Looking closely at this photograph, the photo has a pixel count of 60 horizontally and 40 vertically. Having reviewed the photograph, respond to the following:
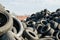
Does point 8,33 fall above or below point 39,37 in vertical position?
above

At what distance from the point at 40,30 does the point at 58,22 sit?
104cm

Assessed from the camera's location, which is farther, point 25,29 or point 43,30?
point 43,30

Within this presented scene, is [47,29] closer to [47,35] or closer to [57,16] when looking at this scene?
[47,35]

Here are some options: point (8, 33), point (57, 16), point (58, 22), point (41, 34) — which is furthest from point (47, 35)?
point (8, 33)

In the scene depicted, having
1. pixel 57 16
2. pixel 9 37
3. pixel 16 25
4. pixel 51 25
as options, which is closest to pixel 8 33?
pixel 9 37

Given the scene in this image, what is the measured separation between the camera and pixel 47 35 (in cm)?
945

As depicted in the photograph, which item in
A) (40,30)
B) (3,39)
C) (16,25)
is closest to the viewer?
(3,39)

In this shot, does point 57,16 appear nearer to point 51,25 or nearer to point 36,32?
point 51,25

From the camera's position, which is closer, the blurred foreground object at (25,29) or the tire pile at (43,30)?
the blurred foreground object at (25,29)

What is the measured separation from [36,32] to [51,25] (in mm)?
929

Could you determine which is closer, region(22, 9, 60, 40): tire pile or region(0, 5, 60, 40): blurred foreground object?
region(0, 5, 60, 40): blurred foreground object

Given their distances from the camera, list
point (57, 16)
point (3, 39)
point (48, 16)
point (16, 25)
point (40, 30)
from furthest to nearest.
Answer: point (48, 16)
point (57, 16)
point (40, 30)
point (16, 25)
point (3, 39)

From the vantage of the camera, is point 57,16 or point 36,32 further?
point 57,16

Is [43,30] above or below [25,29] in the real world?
below
